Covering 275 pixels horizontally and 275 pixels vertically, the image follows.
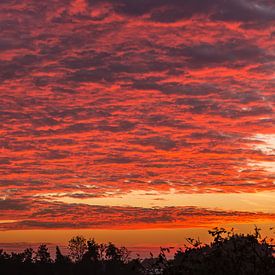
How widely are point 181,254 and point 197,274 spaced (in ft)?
4.94

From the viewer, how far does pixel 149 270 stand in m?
30.5

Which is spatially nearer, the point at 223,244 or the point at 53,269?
the point at 223,244

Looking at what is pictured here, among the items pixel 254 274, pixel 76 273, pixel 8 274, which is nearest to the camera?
pixel 254 274

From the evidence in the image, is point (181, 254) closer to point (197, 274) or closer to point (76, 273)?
point (197, 274)

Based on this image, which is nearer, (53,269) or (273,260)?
(273,260)

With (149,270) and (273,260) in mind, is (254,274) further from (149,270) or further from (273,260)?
(149,270)

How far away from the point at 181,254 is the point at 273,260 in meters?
4.28

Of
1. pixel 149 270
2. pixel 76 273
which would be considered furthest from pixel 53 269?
pixel 149 270

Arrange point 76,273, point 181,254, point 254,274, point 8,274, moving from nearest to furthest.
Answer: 1. point 254,274
2. point 181,254
3. point 8,274
4. point 76,273

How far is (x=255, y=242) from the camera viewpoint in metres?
27.7

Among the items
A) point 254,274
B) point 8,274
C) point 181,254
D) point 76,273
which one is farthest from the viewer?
point 76,273

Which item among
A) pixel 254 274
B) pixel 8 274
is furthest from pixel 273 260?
pixel 8 274

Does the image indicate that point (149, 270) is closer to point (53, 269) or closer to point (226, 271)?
point (226, 271)

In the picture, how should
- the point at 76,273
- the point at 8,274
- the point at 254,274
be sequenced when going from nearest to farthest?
the point at 254,274
the point at 8,274
the point at 76,273
